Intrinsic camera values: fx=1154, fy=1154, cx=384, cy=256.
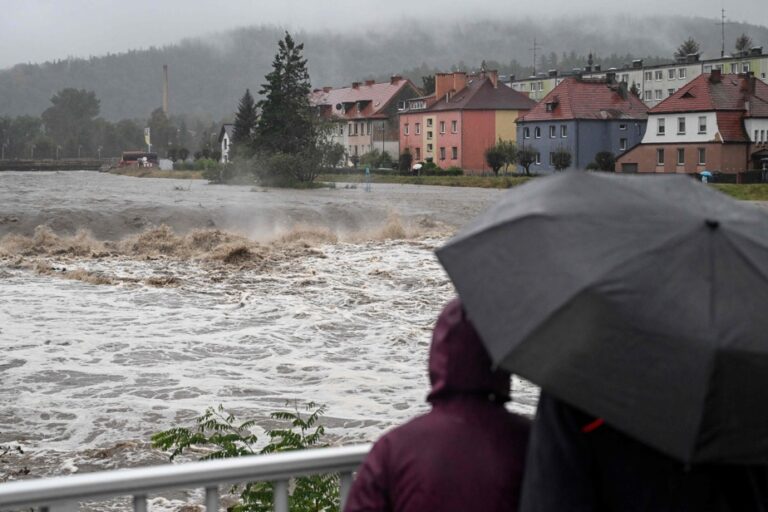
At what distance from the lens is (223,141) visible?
130 meters

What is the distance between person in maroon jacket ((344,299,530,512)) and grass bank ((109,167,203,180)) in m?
94.9

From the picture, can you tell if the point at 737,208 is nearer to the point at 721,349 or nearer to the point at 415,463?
the point at 721,349

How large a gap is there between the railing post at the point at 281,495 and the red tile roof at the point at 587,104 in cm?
8663

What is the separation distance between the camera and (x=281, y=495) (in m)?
3.17

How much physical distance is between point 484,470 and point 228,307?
2221 cm

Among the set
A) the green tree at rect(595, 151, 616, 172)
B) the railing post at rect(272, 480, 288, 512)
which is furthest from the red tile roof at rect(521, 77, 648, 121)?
the railing post at rect(272, 480, 288, 512)

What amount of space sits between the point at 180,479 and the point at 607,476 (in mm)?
1101

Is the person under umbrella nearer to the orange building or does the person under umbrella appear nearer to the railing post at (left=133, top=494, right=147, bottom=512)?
the railing post at (left=133, top=494, right=147, bottom=512)

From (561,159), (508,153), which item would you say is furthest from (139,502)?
(508,153)

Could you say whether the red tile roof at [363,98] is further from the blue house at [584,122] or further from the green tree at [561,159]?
the green tree at [561,159]

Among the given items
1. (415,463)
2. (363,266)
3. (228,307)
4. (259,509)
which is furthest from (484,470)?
(363,266)

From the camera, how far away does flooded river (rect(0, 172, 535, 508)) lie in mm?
14414

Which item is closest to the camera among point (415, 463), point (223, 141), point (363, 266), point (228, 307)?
point (415, 463)

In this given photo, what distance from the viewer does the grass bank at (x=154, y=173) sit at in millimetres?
101000
